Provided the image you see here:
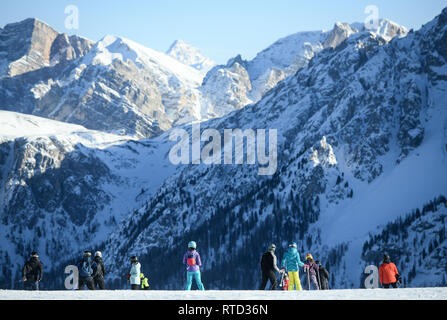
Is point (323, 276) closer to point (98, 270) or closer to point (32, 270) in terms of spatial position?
point (98, 270)

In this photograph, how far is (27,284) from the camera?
182 ft

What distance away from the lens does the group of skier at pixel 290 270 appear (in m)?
52.1

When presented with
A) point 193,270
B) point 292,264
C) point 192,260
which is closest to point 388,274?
point 292,264

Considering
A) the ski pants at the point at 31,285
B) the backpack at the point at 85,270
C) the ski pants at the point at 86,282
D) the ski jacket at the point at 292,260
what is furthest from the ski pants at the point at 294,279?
the ski pants at the point at 31,285

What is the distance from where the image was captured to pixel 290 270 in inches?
2168

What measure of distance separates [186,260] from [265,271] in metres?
5.50

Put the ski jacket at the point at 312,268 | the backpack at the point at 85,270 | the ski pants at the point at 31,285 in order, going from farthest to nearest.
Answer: the ski jacket at the point at 312,268
the ski pants at the point at 31,285
the backpack at the point at 85,270

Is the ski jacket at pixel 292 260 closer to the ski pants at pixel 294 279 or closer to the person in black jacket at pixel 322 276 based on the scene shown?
the ski pants at pixel 294 279

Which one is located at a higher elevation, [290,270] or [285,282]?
[290,270]

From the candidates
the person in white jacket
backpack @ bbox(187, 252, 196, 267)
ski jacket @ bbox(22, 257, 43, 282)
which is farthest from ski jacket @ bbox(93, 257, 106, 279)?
backpack @ bbox(187, 252, 196, 267)

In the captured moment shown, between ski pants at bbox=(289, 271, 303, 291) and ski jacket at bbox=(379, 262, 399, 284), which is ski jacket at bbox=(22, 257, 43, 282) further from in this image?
ski jacket at bbox=(379, 262, 399, 284)
